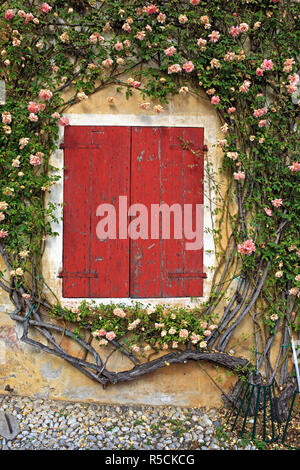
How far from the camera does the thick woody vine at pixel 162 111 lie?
3123mm

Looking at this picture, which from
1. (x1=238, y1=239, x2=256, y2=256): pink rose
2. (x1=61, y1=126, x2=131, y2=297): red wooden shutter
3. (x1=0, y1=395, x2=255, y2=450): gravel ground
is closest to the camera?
(x1=0, y1=395, x2=255, y2=450): gravel ground

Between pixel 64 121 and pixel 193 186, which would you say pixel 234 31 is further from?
pixel 64 121

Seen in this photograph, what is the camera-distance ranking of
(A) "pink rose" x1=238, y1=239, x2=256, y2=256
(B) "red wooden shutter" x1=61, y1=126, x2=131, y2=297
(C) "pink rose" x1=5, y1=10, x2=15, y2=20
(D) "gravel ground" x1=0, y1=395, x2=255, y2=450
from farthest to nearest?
(B) "red wooden shutter" x1=61, y1=126, x2=131, y2=297, (A) "pink rose" x1=238, y1=239, x2=256, y2=256, (C) "pink rose" x1=5, y1=10, x2=15, y2=20, (D) "gravel ground" x1=0, y1=395, x2=255, y2=450

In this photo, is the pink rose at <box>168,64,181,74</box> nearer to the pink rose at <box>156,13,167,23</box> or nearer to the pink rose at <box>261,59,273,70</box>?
the pink rose at <box>156,13,167,23</box>

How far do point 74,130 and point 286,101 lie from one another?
193 cm

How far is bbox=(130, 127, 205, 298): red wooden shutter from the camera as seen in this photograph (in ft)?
10.7

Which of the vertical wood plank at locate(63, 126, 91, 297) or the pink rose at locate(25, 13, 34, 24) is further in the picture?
the vertical wood plank at locate(63, 126, 91, 297)

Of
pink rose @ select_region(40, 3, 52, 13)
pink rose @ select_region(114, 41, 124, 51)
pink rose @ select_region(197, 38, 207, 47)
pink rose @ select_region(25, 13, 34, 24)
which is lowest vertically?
pink rose @ select_region(114, 41, 124, 51)

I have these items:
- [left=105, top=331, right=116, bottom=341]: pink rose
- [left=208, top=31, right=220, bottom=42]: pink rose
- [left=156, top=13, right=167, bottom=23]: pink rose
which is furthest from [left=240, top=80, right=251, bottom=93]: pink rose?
[left=105, top=331, right=116, bottom=341]: pink rose

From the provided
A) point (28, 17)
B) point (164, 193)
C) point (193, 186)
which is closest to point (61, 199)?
point (164, 193)

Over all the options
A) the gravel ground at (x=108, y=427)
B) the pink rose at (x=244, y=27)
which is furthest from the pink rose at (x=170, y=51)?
the gravel ground at (x=108, y=427)

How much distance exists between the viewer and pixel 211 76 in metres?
3.26

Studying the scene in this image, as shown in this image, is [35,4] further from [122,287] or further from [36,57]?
[122,287]

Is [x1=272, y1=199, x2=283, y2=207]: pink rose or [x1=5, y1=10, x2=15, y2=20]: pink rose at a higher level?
Result: [x1=5, y1=10, x2=15, y2=20]: pink rose
